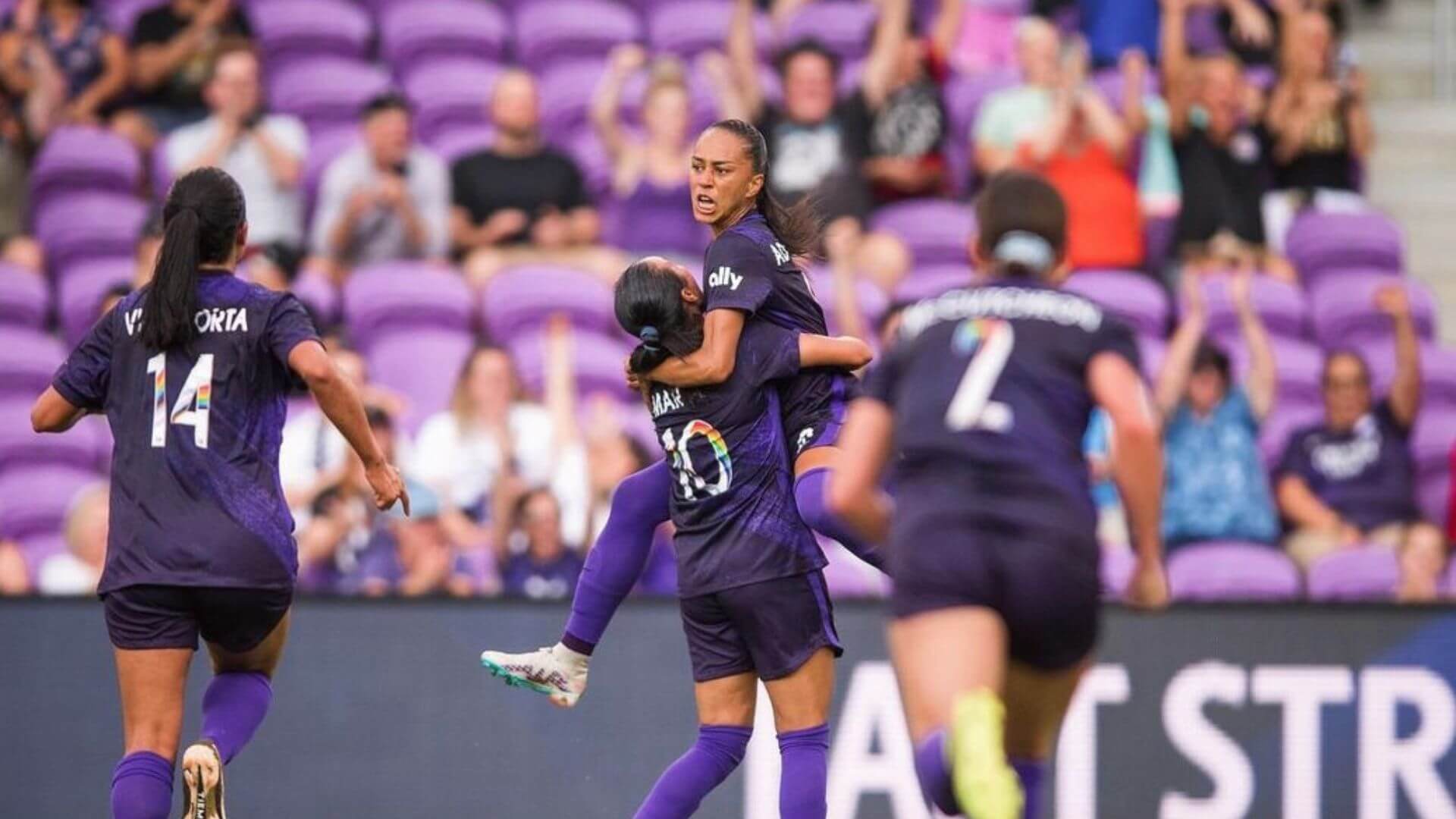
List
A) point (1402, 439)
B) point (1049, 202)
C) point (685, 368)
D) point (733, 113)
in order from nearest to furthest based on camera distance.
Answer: point (1049, 202), point (685, 368), point (1402, 439), point (733, 113)

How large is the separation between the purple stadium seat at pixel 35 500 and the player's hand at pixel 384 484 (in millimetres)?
4068

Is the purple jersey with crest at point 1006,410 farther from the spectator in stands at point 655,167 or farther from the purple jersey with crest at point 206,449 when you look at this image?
the spectator in stands at point 655,167

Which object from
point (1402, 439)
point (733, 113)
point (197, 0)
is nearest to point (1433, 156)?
point (1402, 439)

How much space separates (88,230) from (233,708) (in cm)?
533

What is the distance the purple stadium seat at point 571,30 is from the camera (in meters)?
12.2

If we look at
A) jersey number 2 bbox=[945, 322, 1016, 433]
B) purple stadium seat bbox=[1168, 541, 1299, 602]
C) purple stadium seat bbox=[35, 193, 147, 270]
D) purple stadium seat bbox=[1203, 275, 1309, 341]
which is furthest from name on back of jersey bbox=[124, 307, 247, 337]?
purple stadium seat bbox=[1203, 275, 1309, 341]

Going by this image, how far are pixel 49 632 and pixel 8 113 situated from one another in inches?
173

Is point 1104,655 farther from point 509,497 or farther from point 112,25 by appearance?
point 112,25

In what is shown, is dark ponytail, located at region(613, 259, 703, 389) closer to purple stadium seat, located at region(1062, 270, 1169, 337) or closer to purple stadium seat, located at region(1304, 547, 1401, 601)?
purple stadium seat, located at region(1304, 547, 1401, 601)

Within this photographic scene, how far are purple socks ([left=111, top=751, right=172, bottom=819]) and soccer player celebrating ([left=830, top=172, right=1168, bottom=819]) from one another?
217 centimetres

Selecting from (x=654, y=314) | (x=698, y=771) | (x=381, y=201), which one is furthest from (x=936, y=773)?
(x=381, y=201)

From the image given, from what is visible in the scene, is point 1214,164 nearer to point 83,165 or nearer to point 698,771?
point 83,165

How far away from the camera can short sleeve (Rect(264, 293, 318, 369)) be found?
6.23 metres

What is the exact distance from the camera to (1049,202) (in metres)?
5.32
